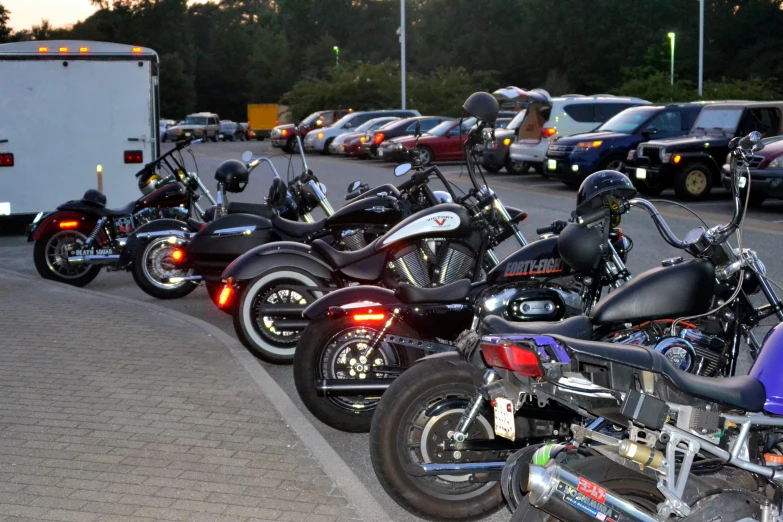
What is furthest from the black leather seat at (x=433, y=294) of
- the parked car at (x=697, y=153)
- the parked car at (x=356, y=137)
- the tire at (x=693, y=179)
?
the parked car at (x=356, y=137)

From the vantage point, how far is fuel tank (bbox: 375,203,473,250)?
7.06m

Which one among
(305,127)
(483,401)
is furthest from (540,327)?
Answer: (305,127)

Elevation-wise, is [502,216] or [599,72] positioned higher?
[599,72]

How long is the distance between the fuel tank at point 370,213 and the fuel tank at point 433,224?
1.53 metres

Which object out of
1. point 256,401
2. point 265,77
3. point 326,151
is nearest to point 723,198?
point 256,401

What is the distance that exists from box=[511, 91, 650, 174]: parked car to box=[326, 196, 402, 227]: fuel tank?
15.9 meters

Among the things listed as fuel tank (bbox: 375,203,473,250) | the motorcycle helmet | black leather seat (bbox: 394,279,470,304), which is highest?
the motorcycle helmet

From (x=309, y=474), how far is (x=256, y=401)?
144 cm

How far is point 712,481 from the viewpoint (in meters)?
3.65

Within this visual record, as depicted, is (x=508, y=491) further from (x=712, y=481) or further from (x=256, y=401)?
(x=256, y=401)

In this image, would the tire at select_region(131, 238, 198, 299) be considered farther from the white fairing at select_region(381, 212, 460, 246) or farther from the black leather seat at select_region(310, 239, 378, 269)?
the white fairing at select_region(381, 212, 460, 246)

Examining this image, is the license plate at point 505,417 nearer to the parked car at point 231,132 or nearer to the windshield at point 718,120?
the windshield at point 718,120

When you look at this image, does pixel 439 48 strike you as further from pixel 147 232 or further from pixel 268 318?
pixel 268 318

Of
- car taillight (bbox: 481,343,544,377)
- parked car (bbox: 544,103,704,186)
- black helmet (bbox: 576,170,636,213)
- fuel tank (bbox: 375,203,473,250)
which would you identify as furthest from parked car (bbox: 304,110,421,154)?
car taillight (bbox: 481,343,544,377)
